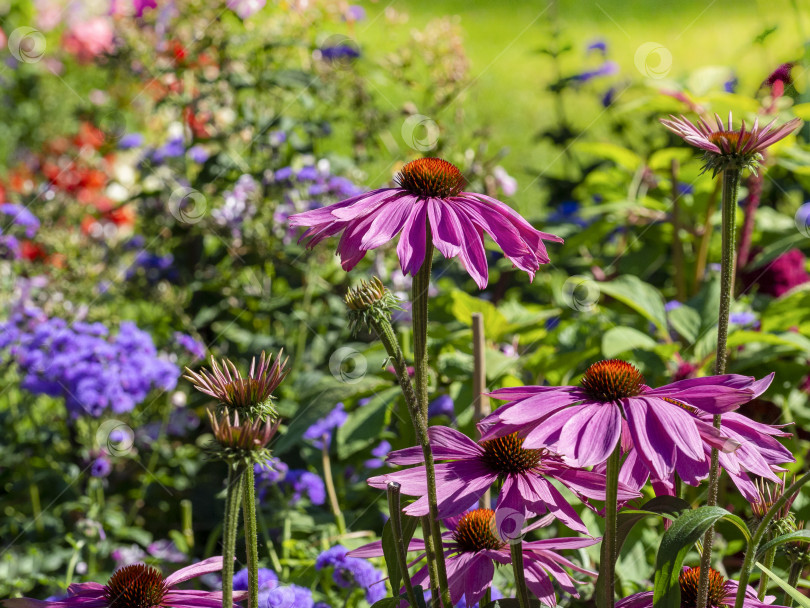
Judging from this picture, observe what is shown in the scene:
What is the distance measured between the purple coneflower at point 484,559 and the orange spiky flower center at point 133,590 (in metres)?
0.19

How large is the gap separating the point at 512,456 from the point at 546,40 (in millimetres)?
5842

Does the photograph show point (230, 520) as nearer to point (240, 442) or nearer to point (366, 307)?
point (240, 442)

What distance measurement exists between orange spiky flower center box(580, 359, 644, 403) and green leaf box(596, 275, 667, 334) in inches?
34.0

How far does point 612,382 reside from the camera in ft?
2.32

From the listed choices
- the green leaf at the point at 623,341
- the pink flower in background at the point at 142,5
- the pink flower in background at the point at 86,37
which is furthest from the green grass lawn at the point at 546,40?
the green leaf at the point at 623,341

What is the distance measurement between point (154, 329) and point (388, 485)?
1.92 metres

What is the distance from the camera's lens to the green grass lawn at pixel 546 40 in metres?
4.91

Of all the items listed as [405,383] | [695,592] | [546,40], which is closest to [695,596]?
[695,592]

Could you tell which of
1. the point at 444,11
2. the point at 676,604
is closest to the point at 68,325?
the point at 676,604

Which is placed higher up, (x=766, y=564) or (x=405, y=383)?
(x=405, y=383)

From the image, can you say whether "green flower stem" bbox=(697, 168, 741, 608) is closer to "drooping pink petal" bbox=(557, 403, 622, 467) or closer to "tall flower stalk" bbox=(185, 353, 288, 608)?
"drooping pink petal" bbox=(557, 403, 622, 467)

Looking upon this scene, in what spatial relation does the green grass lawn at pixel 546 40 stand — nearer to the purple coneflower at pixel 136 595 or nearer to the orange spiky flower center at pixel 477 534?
the orange spiky flower center at pixel 477 534

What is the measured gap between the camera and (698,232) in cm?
209

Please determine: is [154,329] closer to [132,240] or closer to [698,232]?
[132,240]
